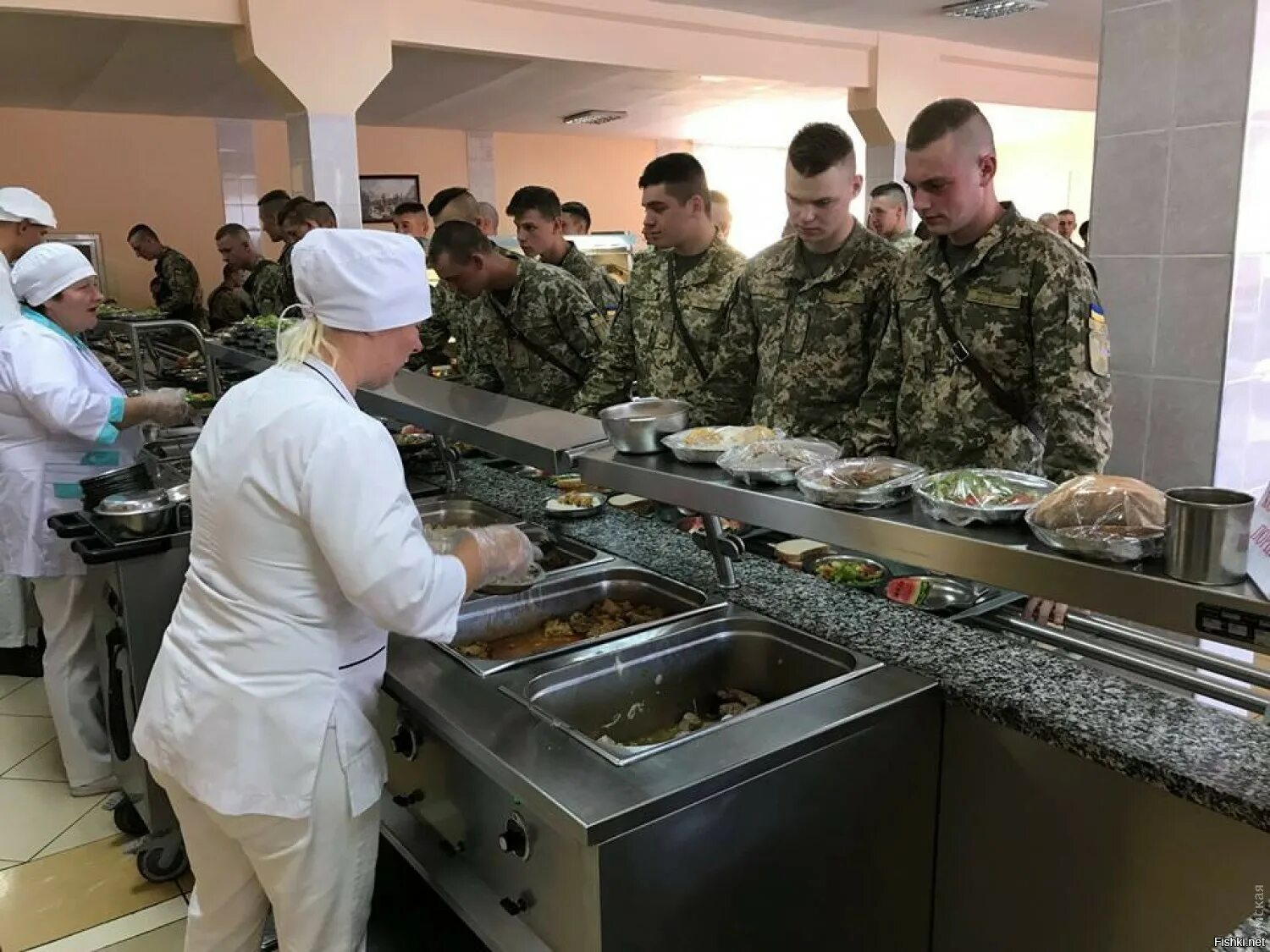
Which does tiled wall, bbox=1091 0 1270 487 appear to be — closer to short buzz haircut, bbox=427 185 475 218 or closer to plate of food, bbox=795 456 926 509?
plate of food, bbox=795 456 926 509

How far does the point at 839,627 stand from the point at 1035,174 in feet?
43.8

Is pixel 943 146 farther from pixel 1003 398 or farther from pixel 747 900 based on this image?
pixel 747 900

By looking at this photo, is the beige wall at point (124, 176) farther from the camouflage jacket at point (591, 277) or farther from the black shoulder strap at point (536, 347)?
the black shoulder strap at point (536, 347)

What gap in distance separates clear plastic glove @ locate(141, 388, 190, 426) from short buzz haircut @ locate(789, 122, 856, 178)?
1.97 meters

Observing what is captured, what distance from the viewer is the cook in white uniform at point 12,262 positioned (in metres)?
2.72

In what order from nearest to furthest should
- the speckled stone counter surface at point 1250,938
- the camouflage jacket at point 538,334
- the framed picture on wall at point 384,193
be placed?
the speckled stone counter surface at point 1250,938, the camouflage jacket at point 538,334, the framed picture on wall at point 384,193

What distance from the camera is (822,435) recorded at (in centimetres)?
241

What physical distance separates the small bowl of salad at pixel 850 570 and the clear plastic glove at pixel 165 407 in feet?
6.81

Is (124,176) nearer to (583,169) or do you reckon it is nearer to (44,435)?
(583,169)

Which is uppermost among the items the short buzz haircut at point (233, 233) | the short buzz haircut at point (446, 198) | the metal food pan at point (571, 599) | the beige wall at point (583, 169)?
the beige wall at point (583, 169)

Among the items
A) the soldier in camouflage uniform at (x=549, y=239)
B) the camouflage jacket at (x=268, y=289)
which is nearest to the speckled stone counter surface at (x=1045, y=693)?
the soldier in camouflage uniform at (x=549, y=239)

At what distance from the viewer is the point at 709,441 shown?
162 centimetres

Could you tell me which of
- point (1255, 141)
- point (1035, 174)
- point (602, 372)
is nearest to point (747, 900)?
point (602, 372)

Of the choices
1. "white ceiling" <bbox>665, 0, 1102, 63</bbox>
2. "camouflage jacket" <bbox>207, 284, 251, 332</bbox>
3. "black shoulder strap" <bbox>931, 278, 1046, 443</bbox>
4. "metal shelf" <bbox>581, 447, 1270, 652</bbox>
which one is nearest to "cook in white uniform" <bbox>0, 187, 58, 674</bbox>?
"metal shelf" <bbox>581, 447, 1270, 652</bbox>
